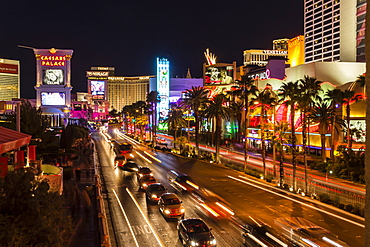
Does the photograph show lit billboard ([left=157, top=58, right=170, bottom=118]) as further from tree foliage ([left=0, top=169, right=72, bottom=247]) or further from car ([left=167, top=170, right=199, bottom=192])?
tree foliage ([left=0, top=169, right=72, bottom=247])

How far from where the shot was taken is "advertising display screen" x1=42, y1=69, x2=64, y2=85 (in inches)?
4665

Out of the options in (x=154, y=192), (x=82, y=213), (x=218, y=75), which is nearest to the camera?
(x=82, y=213)

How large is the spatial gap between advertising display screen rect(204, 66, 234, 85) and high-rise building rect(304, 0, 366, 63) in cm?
4390

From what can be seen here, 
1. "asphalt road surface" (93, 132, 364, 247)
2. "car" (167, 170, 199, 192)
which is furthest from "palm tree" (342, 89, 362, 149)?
"car" (167, 170, 199, 192)

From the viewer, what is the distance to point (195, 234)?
15.9 metres

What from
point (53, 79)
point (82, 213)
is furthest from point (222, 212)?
point (53, 79)

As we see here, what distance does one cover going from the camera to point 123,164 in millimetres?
42000

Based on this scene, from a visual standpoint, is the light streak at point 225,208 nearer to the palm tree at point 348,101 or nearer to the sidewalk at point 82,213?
the sidewalk at point 82,213

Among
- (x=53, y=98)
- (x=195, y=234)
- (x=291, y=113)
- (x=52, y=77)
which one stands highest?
(x=52, y=77)

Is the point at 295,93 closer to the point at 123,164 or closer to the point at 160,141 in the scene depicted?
the point at 123,164

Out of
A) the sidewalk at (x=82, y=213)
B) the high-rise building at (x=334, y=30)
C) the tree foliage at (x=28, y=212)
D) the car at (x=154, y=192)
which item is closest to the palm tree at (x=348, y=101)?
the car at (x=154, y=192)

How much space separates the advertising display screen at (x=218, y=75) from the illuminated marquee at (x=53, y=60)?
51.5 meters

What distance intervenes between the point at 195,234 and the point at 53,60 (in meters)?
116

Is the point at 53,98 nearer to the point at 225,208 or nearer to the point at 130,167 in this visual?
the point at 130,167
